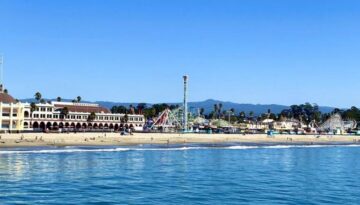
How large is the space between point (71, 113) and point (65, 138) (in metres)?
49.5

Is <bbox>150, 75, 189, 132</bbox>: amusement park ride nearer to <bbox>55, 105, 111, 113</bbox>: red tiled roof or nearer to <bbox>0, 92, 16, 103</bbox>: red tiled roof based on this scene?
<bbox>55, 105, 111, 113</bbox>: red tiled roof

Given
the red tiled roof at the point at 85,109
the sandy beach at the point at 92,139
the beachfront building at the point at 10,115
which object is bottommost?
the sandy beach at the point at 92,139

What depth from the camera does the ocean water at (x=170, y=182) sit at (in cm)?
3203

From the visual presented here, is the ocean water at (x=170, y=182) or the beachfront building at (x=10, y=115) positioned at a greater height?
the beachfront building at (x=10, y=115)

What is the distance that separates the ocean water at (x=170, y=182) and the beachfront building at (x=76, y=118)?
74437mm

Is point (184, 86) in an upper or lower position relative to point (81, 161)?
upper

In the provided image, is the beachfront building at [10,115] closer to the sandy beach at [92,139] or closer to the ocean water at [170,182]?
the sandy beach at [92,139]

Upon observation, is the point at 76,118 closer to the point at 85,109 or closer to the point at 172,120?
the point at 85,109

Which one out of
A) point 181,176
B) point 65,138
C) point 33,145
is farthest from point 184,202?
point 65,138

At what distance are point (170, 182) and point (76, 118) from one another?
10185 centimetres

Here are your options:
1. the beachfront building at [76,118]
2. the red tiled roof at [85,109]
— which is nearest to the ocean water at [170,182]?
the beachfront building at [76,118]

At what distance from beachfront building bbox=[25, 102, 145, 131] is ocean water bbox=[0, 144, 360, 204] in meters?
74.4

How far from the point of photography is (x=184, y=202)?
30969 mm

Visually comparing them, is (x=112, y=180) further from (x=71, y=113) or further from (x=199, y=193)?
(x=71, y=113)
